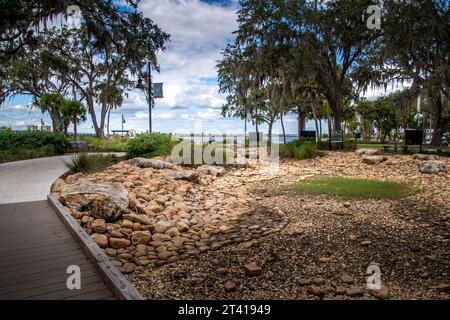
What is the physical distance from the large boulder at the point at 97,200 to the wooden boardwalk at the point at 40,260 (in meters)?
0.44

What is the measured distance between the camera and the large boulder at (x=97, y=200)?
530 centimetres

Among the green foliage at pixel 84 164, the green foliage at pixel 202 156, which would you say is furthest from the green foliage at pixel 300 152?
the green foliage at pixel 84 164

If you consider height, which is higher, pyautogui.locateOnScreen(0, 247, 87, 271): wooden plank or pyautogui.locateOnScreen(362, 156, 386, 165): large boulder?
pyautogui.locateOnScreen(362, 156, 386, 165): large boulder

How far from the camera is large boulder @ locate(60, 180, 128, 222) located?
5.30 metres

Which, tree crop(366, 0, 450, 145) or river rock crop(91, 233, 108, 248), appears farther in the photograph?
tree crop(366, 0, 450, 145)

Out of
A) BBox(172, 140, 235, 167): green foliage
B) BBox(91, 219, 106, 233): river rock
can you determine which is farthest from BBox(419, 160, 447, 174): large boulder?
BBox(91, 219, 106, 233): river rock

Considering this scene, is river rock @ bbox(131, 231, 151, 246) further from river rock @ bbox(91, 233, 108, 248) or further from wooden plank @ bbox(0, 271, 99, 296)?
wooden plank @ bbox(0, 271, 99, 296)

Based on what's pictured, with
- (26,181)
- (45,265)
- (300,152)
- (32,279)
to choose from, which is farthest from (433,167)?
(26,181)

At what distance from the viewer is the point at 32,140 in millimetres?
15266

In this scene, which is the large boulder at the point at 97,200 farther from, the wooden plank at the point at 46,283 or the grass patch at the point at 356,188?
the grass patch at the point at 356,188

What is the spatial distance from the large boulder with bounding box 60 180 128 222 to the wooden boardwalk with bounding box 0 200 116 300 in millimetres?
442

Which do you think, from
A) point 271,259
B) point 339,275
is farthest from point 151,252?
point 339,275

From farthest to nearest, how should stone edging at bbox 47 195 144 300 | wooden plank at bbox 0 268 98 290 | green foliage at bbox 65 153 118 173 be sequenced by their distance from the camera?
green foliage at bbox 65 153 118 173, wooden plank at bbox 0 268 98 290, stone edging at bbox 47 195 144 300

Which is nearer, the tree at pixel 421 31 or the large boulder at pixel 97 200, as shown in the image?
the large boulder at pixel 97 200
